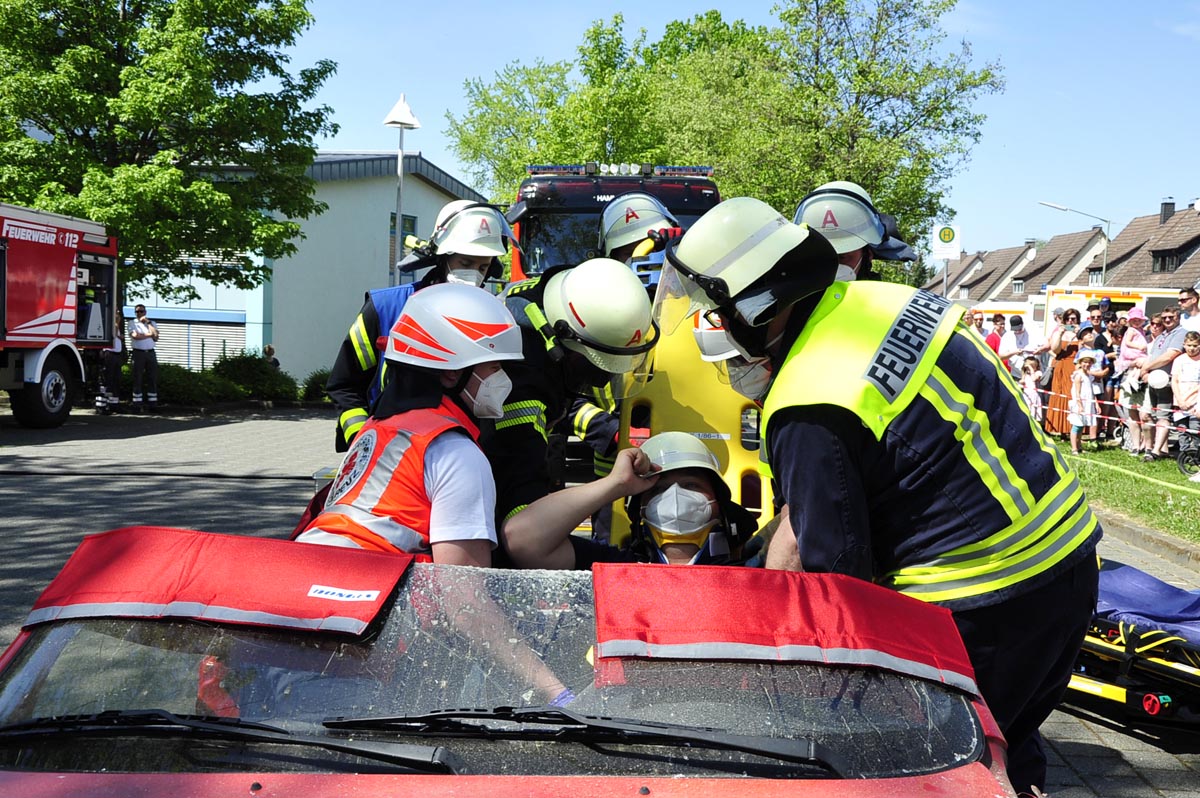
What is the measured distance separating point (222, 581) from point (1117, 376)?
Answer: 1702 centimetres

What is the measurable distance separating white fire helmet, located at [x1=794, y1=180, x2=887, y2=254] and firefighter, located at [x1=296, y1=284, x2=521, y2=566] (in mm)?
1896

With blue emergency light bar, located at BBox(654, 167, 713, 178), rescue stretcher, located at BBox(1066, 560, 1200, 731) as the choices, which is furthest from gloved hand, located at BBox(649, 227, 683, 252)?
blue emergency light bar, located at BBox(654, 167, 713, 178)

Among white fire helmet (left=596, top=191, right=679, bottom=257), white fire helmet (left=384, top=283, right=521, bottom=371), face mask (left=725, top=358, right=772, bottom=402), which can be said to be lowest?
face mask (left=725, top=358, right=772, bottom=402)

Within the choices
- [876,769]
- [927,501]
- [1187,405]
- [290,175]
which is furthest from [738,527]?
[290,175]

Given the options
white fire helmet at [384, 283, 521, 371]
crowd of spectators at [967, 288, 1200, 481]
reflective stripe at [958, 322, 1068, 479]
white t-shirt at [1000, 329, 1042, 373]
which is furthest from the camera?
white t-shirt at [1000, 329, 1042, 373]

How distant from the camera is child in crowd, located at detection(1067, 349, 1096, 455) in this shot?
1636 cm

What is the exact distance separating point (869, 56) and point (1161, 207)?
45.1 m

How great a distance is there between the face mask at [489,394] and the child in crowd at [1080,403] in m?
14.5

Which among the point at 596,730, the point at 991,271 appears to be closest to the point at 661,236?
the point at 596,730

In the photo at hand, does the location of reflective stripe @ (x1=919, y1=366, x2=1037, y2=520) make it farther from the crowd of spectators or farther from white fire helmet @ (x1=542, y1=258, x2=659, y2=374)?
the crowd of spectators

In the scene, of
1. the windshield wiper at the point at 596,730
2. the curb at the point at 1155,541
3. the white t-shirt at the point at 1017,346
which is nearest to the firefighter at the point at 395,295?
the windshield wiper at the point at 596,730

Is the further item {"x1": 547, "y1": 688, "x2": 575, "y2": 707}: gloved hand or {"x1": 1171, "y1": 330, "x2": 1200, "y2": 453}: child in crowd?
{"x1": 1171, "y1": 330, "x2": 1200, "y2": 453}: child in crowd

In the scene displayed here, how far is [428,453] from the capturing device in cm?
288

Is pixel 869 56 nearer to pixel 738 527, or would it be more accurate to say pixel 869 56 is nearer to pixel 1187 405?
pixel 1187 405
